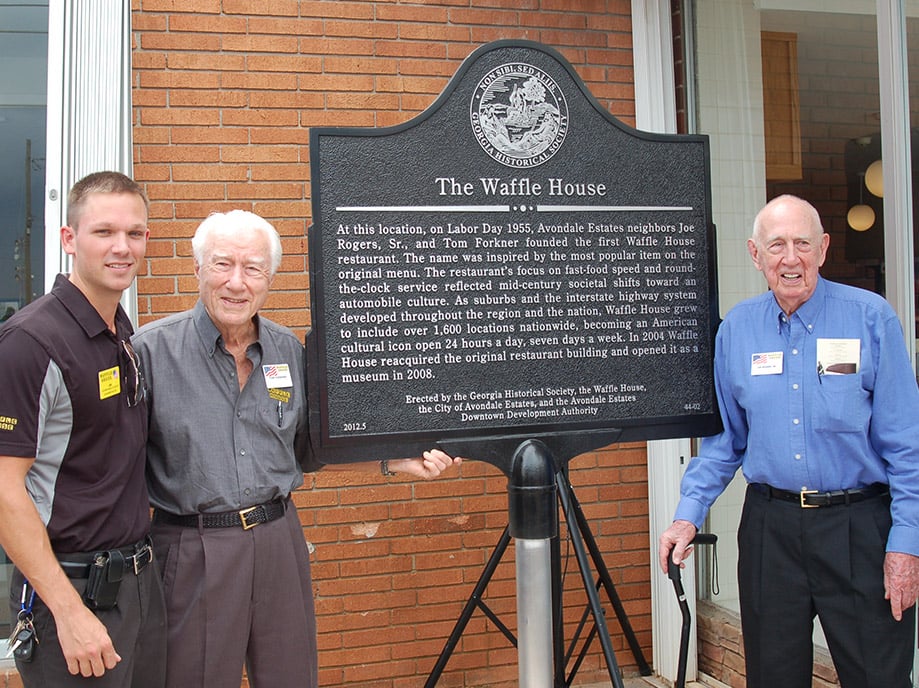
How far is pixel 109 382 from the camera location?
242 cm

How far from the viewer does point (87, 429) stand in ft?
7.82

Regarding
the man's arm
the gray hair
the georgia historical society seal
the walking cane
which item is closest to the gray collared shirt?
the man's arm

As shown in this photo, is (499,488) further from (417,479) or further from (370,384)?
(370,384)

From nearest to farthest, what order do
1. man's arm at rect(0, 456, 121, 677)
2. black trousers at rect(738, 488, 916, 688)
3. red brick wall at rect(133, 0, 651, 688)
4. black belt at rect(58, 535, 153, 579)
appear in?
1. man's arm at rect(0, 456, 121, 677)
2. black belt at rect(58, 535, 153, 579)
3. black trousers at rect(738, 488, 916, 688)
4. red brick wall at rect(133, 0, 651, 688)

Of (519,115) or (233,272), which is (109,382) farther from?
(519,115)

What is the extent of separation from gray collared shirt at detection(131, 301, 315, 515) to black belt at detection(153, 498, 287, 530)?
0.08ft

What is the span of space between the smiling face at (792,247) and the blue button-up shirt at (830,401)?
88 mm

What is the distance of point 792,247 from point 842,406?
51 cm

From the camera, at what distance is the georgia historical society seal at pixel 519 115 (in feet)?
9.11

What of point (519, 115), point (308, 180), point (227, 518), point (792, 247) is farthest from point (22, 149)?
point (792, 247)

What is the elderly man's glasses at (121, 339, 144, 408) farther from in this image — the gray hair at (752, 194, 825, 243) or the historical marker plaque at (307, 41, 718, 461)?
the gray hair at (752, 194, 825, 243)

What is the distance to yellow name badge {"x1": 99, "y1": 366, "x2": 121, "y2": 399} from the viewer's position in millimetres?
2400

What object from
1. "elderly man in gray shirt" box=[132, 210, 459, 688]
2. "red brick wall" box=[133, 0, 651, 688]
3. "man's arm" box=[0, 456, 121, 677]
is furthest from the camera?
"red brick wall" box=[133, 0, 651, 688]

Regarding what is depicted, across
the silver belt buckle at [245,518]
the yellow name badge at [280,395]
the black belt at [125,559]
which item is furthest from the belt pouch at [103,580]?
the yellow name badge at [280,395]
